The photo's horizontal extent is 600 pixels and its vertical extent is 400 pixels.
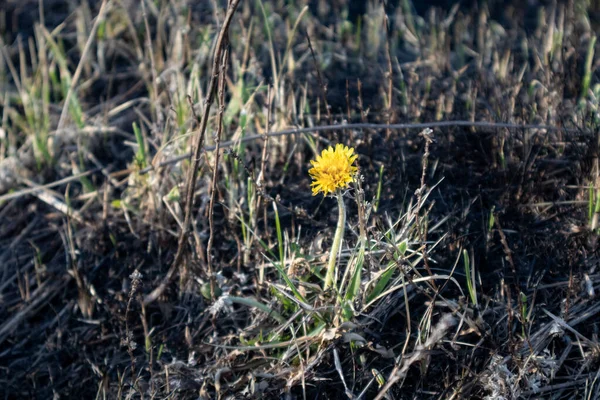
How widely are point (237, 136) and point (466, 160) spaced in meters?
0.87

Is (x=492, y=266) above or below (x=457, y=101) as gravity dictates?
below

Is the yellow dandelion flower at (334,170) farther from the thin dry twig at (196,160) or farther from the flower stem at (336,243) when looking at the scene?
the thin dry twig at (196,160)

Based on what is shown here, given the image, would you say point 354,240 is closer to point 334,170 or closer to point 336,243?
point 336,243

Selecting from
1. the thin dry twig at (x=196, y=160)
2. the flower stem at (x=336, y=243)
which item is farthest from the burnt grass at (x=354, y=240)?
the flower stem at (x=336, y=243)

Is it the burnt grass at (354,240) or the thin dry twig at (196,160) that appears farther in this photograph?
the burnt grass at (354,240)

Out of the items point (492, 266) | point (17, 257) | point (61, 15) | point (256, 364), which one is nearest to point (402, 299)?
point (492, 266)

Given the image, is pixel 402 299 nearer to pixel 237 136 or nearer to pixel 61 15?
pixel 237 136

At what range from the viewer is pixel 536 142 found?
2.25 meters

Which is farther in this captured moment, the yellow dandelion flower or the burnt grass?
the burnt grass

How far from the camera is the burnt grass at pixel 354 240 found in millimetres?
1766

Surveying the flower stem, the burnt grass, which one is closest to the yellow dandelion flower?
the flower stem

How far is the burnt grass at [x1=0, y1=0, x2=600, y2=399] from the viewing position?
1.77m

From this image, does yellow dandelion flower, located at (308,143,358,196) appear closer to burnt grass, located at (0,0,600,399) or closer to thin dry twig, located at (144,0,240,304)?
burnt grass, located at (0,0,600,399)

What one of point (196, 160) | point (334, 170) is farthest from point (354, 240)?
point (196, 160)
